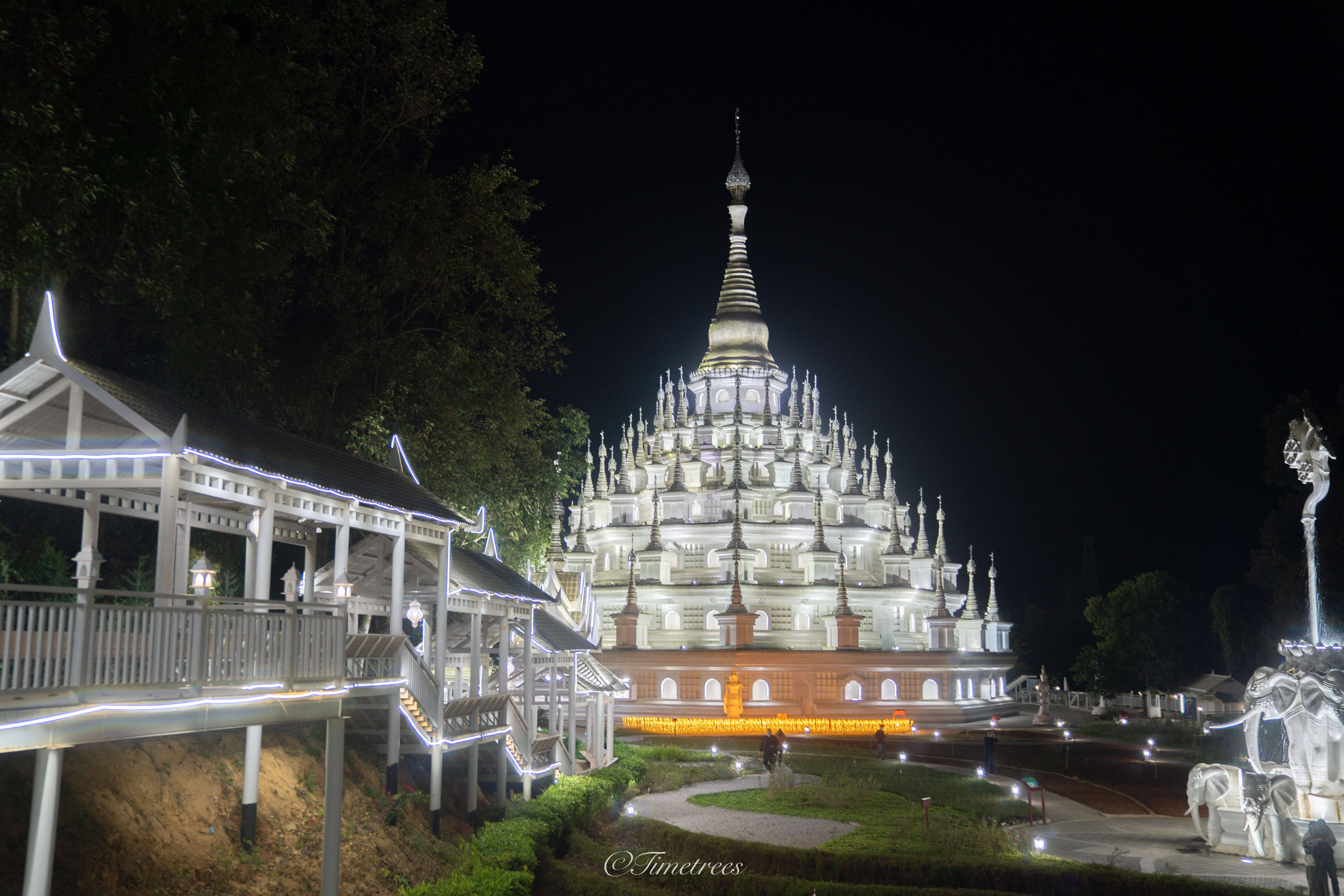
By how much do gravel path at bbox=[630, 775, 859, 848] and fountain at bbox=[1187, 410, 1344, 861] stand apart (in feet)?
20.1

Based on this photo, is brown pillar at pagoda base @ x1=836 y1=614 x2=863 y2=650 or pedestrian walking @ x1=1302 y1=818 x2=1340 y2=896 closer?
pedestrian walking @ x1=1302 y1=818 x2=1340 y2=896

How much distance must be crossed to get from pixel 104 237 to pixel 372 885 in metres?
11.1

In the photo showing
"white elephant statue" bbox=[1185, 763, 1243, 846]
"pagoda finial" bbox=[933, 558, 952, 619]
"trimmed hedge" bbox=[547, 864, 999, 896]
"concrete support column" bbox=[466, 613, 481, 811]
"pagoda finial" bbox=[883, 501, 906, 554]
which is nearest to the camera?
"trimmed hedge" bbox=[547, 864, 999, 896]

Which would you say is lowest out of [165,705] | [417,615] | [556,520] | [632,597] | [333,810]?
[333,810]

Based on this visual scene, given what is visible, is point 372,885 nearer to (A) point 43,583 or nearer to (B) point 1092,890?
(A) point 43,583

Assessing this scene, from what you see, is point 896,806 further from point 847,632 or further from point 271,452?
point 847,632

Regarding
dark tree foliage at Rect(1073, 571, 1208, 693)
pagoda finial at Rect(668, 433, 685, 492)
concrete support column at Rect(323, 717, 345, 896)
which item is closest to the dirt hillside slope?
concrete support column at Rect(323, 717, 345, 896)

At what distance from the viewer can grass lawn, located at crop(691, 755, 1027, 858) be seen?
18.0 metres

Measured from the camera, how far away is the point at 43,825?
848 cm

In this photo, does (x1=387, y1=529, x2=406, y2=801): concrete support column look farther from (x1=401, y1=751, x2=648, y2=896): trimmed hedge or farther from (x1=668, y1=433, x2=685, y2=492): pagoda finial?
(x1=668, y1=433, x2=685, y2=492): pagoda finial

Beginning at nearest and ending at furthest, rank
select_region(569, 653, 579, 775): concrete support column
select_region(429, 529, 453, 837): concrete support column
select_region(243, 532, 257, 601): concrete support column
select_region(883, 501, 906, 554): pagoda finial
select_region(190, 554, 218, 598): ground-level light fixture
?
select_region(190, 554, 218, 598): ground-level light fixture, select_region(243, 532, 257, 601): concrete support column, select_region(429, 529, 453, 837): concrete support column, select_region(569, 653, 579, 775): concrete support column, select_region(883, 501, 906, 554): pagoda finial

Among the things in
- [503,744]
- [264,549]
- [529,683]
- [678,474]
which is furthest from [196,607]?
[678,474]

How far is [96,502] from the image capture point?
1327 cm

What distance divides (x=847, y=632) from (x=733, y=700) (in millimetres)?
6723
